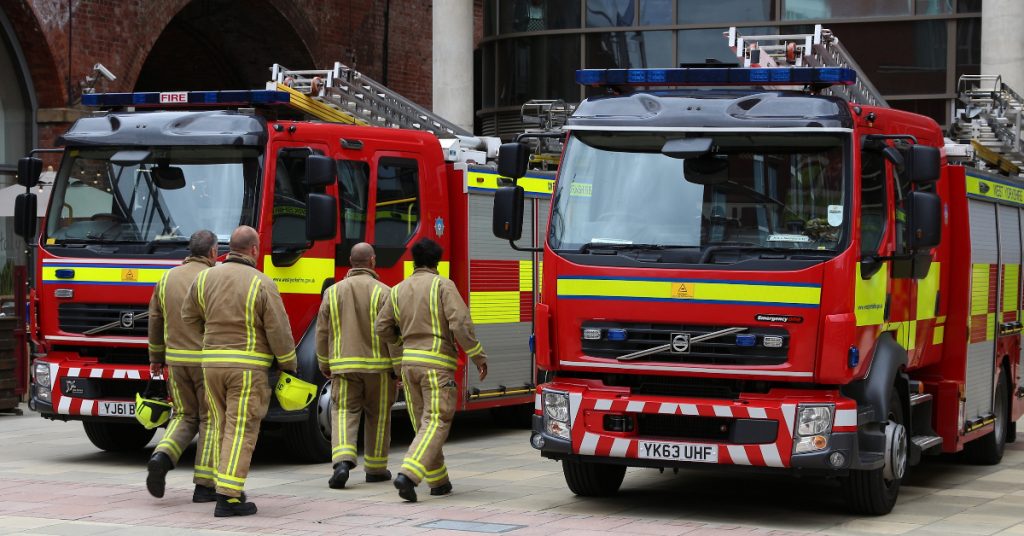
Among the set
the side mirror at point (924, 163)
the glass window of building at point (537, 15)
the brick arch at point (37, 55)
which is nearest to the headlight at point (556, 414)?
the side mirror at point (924, 163)

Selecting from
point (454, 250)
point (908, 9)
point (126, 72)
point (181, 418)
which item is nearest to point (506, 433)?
point (454, 250)

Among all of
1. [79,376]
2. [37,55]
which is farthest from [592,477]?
[37,55]

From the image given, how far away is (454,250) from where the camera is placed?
46.8 ft

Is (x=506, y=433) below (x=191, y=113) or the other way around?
below

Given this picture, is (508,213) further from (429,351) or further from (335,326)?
(335,326)

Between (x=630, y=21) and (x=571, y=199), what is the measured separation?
16.4 m

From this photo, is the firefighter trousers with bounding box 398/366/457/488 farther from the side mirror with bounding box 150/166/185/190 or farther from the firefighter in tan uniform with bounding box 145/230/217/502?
the side mirror with bounding box 150/166/185/190

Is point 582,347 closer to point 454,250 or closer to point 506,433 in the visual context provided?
point 454,250

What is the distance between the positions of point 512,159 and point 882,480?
3.00 metres

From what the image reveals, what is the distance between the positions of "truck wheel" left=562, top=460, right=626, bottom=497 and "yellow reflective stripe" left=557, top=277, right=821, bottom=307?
4.27 ft

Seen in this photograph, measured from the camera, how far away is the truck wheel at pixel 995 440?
13.3m

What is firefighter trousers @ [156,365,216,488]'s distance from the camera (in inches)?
405

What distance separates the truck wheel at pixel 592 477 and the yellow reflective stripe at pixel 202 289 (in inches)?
98.2

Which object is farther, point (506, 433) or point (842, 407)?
point (506, 433)
